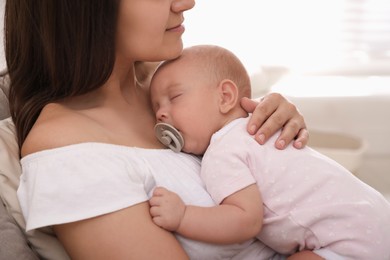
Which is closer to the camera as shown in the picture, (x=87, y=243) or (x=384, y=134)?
(x=87, y=243)

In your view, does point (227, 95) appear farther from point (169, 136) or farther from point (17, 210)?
point (17, 210)

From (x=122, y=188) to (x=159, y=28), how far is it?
0.43 m

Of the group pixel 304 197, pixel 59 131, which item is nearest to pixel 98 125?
pixel 59 131

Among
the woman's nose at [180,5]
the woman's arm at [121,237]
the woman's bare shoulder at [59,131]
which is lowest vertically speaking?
the woman's arm at [121,237]

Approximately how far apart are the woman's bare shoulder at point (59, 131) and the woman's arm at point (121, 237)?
17 cm

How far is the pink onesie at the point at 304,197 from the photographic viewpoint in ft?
3.62

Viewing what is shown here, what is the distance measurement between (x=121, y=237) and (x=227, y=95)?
0.45m

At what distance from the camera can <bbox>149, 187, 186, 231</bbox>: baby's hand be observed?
1.03 m

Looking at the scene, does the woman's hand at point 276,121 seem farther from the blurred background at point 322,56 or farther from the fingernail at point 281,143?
the blurred background at point 322,56

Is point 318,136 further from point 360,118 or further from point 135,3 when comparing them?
point 135,3

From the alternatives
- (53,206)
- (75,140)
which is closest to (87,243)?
(53,206)

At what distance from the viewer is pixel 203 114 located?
1241mm

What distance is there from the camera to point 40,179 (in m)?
1.01

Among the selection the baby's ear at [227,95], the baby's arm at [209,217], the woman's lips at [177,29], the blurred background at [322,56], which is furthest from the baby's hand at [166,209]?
the blurred background at [322,56]
